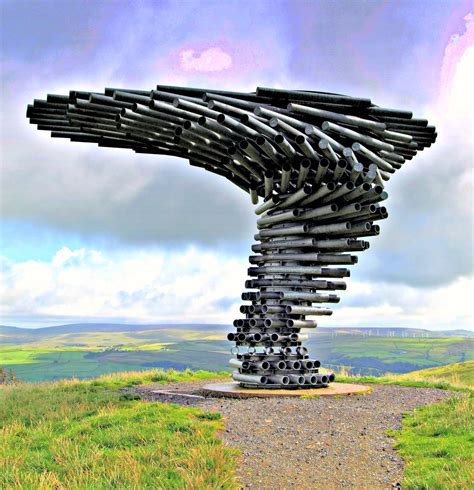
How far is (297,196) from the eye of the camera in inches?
479

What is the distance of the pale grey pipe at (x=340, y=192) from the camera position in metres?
11.6

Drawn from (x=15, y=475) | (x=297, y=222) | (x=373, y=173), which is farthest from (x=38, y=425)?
(x=373, y=173)

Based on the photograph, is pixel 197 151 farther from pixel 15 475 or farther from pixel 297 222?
pixel 15 475

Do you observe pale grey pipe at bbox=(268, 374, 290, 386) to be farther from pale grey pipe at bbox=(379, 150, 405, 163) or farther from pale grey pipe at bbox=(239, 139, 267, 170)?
pale grey pipe at bbox=(379, 150, 405, 163)

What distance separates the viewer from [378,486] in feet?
21.0

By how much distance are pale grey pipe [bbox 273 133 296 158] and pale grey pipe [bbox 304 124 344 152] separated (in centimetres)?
45

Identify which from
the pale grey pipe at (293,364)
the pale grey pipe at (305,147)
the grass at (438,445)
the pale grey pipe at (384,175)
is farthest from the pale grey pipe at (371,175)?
the grass at (438,445)

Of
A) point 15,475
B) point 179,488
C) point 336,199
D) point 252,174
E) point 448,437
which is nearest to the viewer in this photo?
point 179,488

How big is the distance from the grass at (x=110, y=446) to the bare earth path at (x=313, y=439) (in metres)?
0.36

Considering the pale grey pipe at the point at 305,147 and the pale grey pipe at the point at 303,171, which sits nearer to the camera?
the pale grey pipe at the point at 305,147

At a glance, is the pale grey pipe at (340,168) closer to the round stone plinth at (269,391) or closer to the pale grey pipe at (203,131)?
the pale grey pipe at (203,131)

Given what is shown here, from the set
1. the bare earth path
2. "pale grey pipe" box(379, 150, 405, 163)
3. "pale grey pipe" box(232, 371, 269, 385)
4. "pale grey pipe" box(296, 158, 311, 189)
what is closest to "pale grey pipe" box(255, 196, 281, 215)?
"pale grey pipe" box(296, 158, 311, 189)

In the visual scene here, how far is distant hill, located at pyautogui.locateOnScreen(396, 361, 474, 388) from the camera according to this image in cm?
1550

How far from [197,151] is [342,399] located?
5.65m
